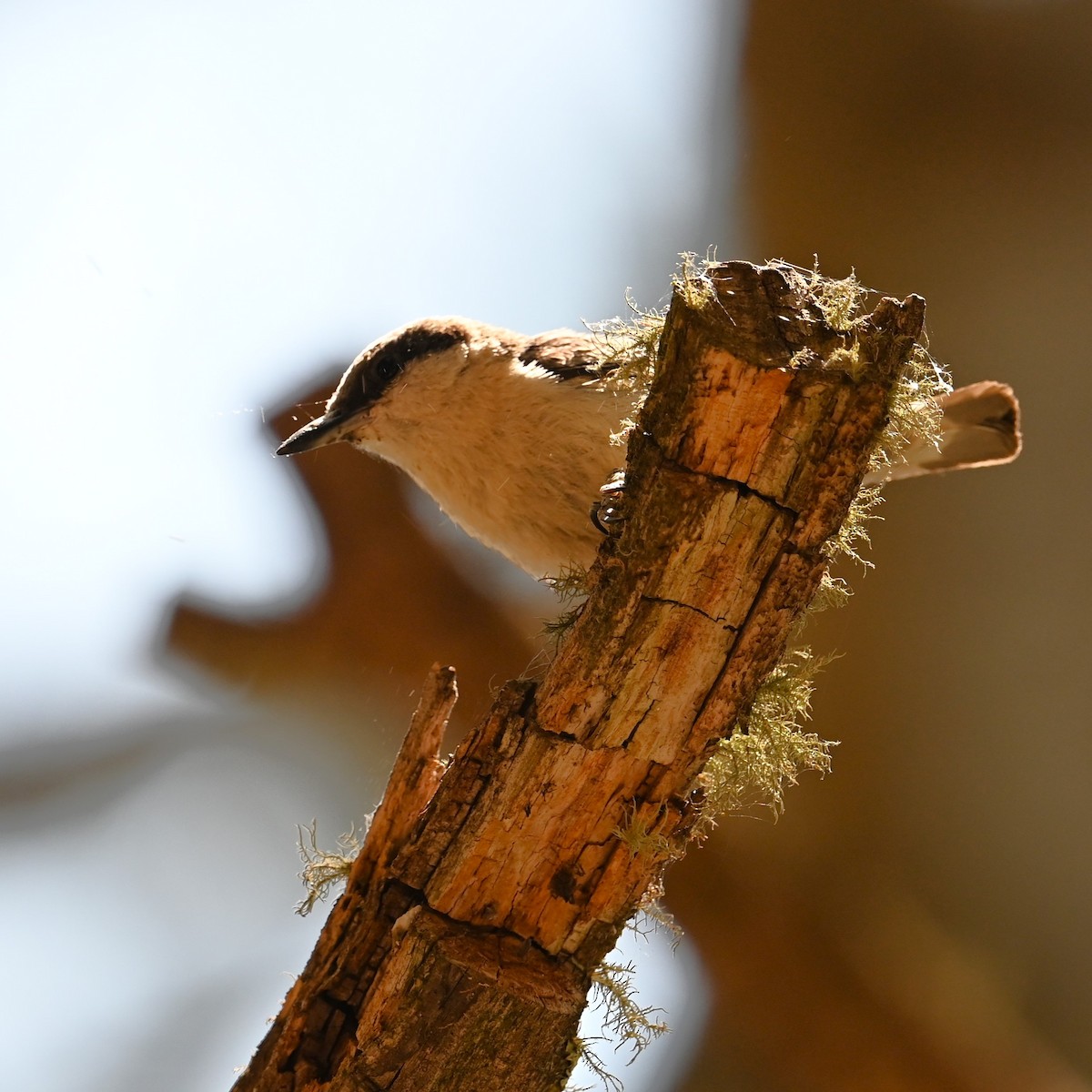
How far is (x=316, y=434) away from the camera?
1.73 meters

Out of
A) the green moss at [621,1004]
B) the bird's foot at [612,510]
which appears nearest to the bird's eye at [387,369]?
the bird's foot at [612,510]

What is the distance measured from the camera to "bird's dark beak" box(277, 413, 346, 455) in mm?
1689

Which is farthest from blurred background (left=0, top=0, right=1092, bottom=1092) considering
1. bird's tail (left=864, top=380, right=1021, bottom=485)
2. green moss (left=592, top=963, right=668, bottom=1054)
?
green moss (left=592, top=963, right=668, bottom=1054)

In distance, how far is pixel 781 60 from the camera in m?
1.88

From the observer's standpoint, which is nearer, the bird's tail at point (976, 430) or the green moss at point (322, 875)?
the green moss at point (322, 875)

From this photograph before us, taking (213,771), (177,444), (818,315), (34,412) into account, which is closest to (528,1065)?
(818,315)

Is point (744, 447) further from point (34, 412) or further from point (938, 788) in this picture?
point (938, 788)

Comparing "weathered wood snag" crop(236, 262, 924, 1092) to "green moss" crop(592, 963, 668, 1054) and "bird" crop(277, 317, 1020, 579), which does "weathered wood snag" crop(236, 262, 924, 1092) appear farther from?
"bird" crop(277, 317, 1020, 579)

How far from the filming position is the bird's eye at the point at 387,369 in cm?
180

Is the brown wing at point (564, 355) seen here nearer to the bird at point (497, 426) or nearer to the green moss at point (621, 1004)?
the bird at point (497, 426)

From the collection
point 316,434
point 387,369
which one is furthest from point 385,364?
point 316,434

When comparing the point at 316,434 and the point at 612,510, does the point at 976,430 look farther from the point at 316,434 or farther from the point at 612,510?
the point at 316,434

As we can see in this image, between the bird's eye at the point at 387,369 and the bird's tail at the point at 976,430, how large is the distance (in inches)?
40.5

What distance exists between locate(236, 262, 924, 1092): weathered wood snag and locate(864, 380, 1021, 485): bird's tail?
1032 millimetres
